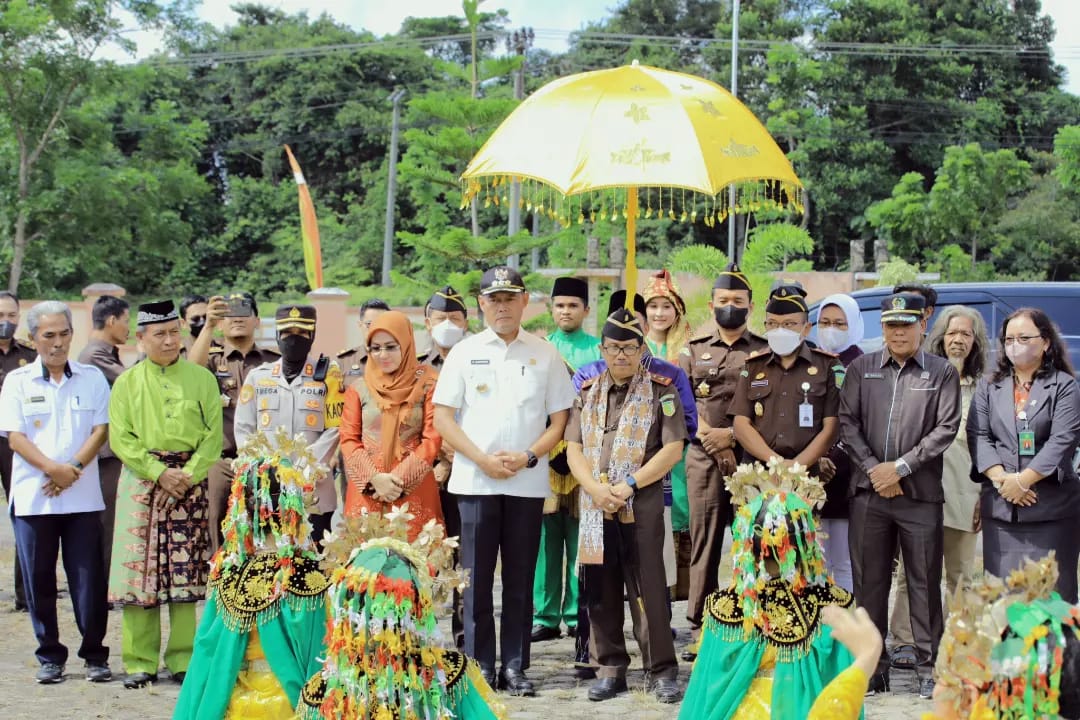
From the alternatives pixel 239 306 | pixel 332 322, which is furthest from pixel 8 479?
pixel 332 322

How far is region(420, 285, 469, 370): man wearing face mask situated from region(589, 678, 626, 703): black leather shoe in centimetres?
262

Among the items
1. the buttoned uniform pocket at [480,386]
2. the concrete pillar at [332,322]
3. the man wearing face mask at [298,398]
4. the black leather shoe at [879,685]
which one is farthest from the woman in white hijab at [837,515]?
the concrete pillar at [332,322]

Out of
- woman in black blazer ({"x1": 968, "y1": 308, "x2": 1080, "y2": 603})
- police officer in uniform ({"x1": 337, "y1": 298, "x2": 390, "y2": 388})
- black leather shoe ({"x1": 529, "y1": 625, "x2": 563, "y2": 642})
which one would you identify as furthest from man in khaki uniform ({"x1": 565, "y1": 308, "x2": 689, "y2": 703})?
woman in black blazer ({"x1": 968, "y1": 308, "x2": 1080, "y2": 603})

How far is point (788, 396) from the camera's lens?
676cm

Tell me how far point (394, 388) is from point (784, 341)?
6.99 ft

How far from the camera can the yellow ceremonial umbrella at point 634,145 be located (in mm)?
6691

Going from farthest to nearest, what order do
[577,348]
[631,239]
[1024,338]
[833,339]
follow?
[577,348]
[833,339]
[631,239]
[1024,338]

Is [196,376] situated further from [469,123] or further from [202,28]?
[202,28]

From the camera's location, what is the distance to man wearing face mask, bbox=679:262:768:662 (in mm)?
7133

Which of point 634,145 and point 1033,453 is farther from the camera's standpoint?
point 634,145

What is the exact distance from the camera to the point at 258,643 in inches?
193

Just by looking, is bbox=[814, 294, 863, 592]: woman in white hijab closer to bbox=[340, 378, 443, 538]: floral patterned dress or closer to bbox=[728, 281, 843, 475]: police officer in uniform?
bbox=[728, 281, 843, 475]: police officer in uniform

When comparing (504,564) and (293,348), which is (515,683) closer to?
(504,564)

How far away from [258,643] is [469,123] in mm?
10057
